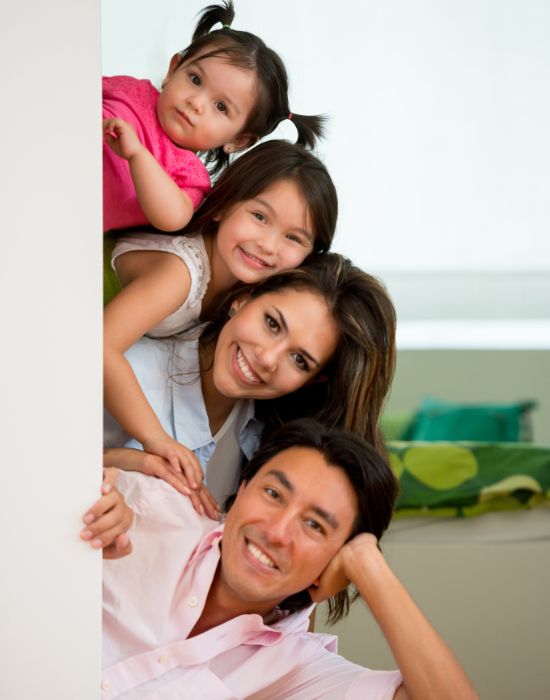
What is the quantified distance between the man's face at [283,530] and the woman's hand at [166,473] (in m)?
0.05

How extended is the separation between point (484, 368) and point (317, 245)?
2938 millimetres

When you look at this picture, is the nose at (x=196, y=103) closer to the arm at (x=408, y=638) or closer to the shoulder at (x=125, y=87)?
the shoulder at (x=125, y=87)

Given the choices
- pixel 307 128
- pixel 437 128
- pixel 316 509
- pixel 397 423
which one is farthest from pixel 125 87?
pixel 437 128

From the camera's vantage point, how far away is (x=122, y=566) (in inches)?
47.0

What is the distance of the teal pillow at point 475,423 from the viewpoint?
3795 mm

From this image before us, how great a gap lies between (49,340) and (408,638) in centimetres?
70

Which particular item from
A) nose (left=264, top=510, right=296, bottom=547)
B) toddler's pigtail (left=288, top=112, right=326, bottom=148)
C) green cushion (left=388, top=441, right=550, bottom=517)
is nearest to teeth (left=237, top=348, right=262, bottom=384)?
nose (left=264, top=510, right=296, bottom=547)

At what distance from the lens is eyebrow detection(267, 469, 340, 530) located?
1252 millimetres

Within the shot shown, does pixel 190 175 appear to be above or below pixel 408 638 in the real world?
above

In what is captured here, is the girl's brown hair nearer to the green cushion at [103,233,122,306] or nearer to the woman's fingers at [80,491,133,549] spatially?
the green cushion at [103,233,122,306]

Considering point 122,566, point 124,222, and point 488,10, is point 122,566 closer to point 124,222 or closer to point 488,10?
point 124,222

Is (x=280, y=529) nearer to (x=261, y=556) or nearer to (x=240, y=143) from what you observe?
(x=261, y=556)

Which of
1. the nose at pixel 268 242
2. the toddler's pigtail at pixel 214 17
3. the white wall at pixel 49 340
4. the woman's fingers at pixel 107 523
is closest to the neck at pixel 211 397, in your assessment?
the nose at pixel 268 242

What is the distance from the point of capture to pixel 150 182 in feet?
4.06
